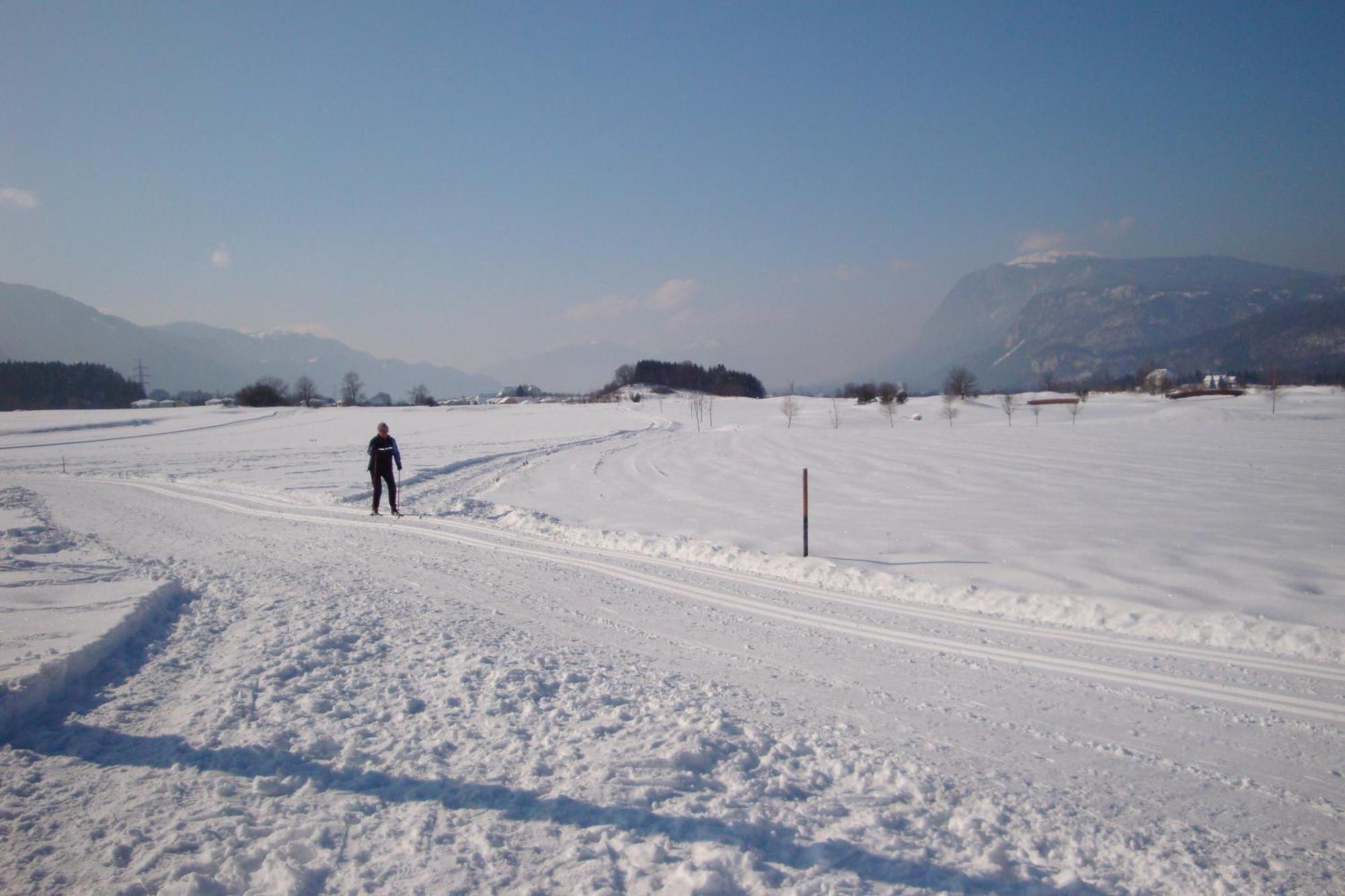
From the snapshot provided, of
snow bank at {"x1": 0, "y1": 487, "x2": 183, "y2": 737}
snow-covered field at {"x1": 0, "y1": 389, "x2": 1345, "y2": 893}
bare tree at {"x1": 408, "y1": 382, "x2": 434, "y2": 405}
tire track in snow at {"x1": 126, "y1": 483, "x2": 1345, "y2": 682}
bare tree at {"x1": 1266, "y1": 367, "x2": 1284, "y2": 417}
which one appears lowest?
tire track in snow at {"x1": 126, "y1": 483, "x2": 1345, "y2": 682}

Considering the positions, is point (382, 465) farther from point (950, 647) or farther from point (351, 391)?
point (351, 391)

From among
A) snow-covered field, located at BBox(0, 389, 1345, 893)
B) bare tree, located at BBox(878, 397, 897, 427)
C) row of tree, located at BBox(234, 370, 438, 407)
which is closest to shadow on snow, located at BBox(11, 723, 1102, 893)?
snow-covered field, located at BBox(0, 389, 1345, 893)

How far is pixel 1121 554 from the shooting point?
986 centimetres

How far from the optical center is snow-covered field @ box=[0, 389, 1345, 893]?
130 inches

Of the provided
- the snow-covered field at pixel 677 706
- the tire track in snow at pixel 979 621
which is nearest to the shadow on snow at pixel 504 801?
the snow-covered field at pixel 677 706

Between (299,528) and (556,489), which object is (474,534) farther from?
(556,489)

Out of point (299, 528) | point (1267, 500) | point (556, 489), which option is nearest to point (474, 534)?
point (299, 528)

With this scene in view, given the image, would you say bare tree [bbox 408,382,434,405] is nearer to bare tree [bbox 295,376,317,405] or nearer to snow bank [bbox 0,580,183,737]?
bare tree [bbox 295,376,317,405]

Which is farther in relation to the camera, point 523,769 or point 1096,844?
point 523,769

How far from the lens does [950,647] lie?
6309mm

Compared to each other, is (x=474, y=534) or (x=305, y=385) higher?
(x=305, y=385)

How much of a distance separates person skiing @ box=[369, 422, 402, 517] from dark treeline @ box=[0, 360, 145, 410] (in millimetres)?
113329

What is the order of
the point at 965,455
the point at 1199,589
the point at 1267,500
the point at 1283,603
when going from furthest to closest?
1. the point at 965,455
2. the point at 1267,500
3. the point at 1199,589
4. the point at 1283,603

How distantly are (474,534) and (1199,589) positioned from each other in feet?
37.8
